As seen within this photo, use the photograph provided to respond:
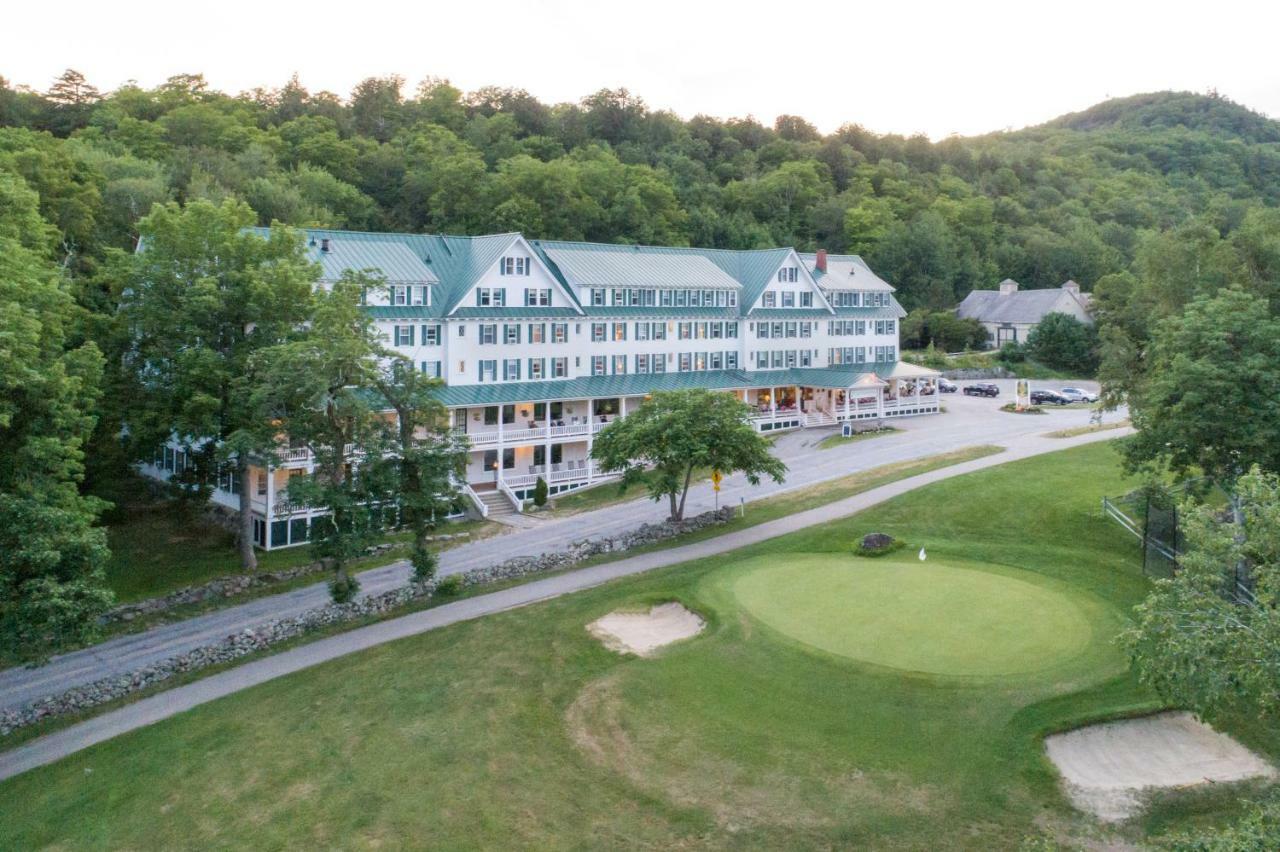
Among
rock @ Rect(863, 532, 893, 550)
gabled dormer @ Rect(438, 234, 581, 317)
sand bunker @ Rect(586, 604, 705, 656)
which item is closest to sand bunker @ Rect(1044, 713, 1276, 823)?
sand bunker @ Rect(586, 604, 705, 656)

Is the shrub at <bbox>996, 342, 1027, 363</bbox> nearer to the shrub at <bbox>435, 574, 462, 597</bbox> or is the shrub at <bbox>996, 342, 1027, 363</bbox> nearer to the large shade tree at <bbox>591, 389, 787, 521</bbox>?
the large shade tree at <bbox>591, 389, 787, 521</bbox>

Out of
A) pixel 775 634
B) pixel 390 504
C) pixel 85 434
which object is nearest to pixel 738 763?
pixel 775 634

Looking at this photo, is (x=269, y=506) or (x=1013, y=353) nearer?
(x=269, y=506)

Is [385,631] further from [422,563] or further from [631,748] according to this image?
[631,748]

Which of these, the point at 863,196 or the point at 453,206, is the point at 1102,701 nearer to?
the point at 453,206

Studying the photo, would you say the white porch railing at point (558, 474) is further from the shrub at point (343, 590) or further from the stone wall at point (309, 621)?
the shrub at point (343, 590)

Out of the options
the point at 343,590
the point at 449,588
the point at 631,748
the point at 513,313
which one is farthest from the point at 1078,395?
the point at 631,748
